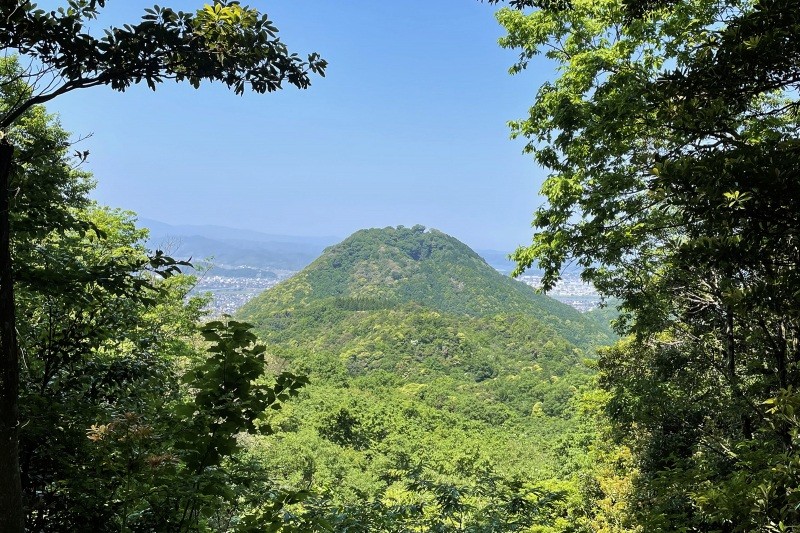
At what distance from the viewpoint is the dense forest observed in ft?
7.30

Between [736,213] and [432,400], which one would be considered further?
[432,400]

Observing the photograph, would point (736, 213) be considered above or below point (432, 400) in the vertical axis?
above

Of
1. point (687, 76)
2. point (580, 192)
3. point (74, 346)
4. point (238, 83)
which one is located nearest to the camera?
point (238, 83)

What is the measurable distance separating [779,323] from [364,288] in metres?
109

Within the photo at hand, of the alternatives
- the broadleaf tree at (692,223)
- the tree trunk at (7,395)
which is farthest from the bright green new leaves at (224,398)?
the broadleaf tree at (692,223)

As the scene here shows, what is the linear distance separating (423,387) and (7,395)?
55021 mm

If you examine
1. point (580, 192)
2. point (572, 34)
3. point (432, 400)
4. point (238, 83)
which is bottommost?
point (432, 400)

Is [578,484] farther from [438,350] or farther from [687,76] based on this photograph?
[438,350]

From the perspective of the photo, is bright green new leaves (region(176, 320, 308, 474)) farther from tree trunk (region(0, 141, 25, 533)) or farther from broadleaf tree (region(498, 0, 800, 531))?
broadleaf tree (region(498, 0, 800, 531))

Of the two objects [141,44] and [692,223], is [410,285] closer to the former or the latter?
[692,223]

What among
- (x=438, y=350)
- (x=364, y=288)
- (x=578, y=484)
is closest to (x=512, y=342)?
(x=438, y=350)

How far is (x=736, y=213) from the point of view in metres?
2.23

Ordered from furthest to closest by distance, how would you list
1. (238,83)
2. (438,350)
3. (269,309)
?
(269,309)
(438,350)
(238,83)

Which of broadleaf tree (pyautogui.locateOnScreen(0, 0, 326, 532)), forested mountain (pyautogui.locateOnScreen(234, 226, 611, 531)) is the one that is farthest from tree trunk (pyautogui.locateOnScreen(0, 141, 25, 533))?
forested mountain (pyautogui.locateOnScreen(234, 226, 611, 531))
